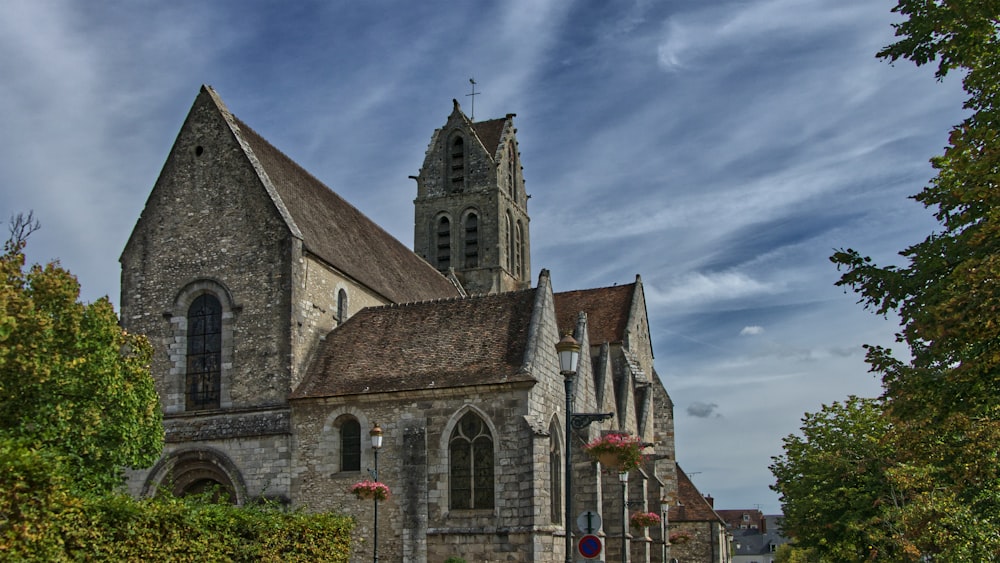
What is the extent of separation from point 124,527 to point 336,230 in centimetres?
1762

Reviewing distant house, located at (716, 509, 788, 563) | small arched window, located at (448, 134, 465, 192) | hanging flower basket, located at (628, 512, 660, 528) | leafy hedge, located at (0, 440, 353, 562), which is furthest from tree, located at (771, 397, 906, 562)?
distant house, located at (716, 509, 788, 563)

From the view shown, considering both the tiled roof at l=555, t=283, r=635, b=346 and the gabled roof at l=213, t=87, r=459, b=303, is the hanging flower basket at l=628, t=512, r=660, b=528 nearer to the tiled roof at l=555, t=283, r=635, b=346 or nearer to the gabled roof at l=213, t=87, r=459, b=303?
the tiled roof at l=555, t=283, r=635, b=346

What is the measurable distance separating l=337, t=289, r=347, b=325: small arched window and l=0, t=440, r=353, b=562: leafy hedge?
1028cm

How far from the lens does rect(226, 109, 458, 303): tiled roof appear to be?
89.5 feet

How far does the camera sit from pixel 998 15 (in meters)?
→ 12.7

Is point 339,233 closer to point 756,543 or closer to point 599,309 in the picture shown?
point 599,309

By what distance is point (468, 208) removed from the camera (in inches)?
1868

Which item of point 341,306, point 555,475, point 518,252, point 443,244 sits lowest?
point 555,475

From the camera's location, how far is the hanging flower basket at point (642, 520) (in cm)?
2862

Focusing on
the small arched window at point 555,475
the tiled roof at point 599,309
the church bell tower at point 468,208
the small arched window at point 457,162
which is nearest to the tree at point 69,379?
the small arched window at point 555,475

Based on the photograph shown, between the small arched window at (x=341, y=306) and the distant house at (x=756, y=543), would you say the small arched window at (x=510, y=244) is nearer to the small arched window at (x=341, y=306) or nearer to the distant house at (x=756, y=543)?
the small arched window at (x=341, y=306)

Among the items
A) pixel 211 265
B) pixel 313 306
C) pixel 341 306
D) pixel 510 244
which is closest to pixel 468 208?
pixel 510 244

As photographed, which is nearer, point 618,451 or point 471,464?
point 618,451

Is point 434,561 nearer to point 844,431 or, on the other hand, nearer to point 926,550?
point 926,550
